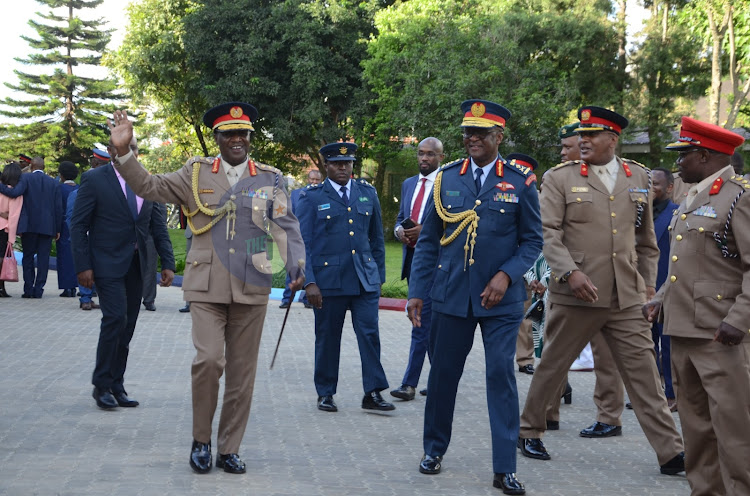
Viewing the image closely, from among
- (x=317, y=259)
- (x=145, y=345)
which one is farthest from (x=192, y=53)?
(x=317, y=259)

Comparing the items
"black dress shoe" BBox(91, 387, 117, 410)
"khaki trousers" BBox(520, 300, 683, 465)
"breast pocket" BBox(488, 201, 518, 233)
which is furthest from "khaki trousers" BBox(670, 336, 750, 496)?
"black dress shoe" BBox(91, 387, 117, 410)

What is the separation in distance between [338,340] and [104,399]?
77.3 inches

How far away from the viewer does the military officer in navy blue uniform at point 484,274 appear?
5.87 m

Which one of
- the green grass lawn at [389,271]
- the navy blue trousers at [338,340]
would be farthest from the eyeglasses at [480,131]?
the green grass lawn at [389,271]

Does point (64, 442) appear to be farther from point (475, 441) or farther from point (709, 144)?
point (709, 144)

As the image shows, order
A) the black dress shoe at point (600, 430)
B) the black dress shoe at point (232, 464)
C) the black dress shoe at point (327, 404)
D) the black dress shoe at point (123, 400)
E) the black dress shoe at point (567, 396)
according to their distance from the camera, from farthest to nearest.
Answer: the black dress shoe at point (567, 396), the black dress shoe at point (327, 404), the black dress shoe at point (123, 400), the black dress shoe at point (600, 430), the black dress shoe at point (232, 464)

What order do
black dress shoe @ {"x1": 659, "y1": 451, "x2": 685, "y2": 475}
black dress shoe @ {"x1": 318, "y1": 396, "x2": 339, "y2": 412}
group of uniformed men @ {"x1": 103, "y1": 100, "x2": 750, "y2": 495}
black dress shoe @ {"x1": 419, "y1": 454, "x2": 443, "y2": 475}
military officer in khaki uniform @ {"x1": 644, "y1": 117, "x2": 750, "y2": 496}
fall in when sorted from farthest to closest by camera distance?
1. black dress shoe @ {"x1": 318, "y1": 396, "x2": 339, "y2": 412}
2. black dress shoe @ {"x1": 659, "y1": 451, "x2": 685, "y2": 475}
3. black dress shoe @ {"x1": 419, "y1": 454, "x2": 443, "y2": 475}
4. group of uniformed men @ {"x1": 103, "y1": 100, "x2": 750, "y2": 495}
5. military officer in khaki uniform @ {"x1": 644, "y1": 117, "x2": 750, "y2": 496}

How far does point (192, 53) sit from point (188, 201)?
1287 inches

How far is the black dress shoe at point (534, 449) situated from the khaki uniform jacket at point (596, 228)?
957 millimetres

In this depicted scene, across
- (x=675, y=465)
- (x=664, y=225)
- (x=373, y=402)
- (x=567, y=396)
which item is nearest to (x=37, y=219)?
(x=373, y=402)

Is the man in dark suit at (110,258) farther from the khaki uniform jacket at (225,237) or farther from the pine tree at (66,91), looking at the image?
the pine tree at (66,91)

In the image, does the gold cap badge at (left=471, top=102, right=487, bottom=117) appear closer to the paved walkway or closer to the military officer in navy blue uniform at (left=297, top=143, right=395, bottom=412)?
the paved walkway

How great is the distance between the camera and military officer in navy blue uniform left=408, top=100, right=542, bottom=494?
5867mm

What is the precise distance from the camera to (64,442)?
6.74 m
